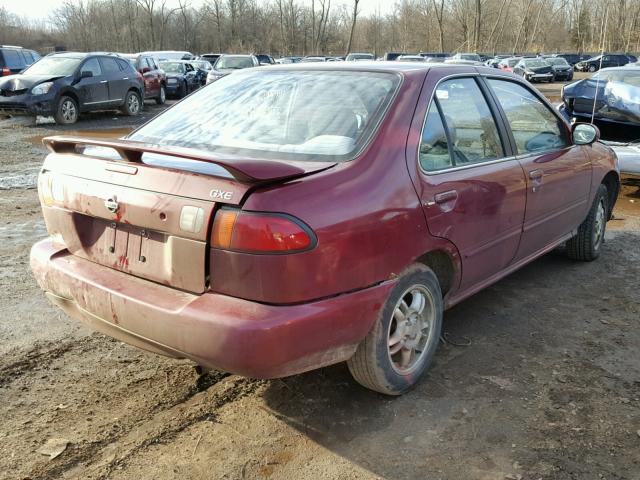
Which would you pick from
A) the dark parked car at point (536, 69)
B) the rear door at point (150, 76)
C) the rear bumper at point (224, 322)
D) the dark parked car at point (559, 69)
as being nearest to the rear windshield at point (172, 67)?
the rear door at point (150, 76)

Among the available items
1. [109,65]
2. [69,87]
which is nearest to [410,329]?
[69,87]

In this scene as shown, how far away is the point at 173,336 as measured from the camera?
2.43 metres

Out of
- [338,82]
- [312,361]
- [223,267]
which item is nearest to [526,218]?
[338,82]

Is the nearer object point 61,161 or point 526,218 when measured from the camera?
point 61,161

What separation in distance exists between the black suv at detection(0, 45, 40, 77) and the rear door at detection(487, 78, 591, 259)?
18.5 metres

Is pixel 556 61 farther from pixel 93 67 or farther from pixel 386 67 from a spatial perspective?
pixel 386 67

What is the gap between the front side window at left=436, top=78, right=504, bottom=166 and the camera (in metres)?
3.30

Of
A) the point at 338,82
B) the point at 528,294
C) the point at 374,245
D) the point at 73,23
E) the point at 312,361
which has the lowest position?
the point at 528,294

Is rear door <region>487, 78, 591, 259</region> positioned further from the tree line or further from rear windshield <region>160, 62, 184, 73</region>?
the tree line

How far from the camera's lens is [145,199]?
252 cm

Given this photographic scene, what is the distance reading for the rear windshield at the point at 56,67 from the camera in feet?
46.6

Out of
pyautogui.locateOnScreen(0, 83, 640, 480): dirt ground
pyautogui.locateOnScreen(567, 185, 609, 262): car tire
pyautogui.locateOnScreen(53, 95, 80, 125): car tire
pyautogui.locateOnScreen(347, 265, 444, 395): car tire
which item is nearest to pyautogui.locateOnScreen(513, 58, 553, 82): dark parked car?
pyautogui.locateOnScreen(53, 95, 80, 125): car tire

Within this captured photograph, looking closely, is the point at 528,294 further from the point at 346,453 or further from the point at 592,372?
the point at 346,453

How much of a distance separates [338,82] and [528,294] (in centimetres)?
229
